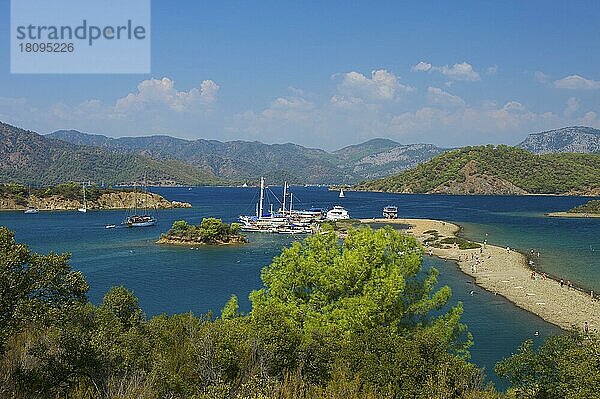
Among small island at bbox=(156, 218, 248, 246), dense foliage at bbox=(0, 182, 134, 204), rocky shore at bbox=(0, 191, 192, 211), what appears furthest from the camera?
dense foliage at bbox=(0, 182, 134, 204)

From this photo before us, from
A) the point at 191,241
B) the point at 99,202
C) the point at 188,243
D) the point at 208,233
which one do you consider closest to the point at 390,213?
the point at 208,233

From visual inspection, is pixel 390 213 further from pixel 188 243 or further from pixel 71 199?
pixel 71 199

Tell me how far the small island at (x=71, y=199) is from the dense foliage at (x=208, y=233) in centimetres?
5970

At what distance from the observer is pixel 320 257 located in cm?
2125

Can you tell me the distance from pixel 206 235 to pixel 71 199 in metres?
75.0

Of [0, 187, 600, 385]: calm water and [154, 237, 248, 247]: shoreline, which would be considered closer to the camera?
[0, 187, 600, 385]: calm water

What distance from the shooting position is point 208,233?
73.1m

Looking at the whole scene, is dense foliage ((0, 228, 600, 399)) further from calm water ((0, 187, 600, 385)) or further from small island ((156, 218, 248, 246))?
small island ((156, 218, 248, 246))

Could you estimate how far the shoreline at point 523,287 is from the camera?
37.3 meters

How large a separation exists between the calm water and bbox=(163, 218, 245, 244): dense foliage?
3.52 m

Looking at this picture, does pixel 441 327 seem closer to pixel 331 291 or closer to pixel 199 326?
pixel 331 291

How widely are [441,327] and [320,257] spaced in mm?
5152

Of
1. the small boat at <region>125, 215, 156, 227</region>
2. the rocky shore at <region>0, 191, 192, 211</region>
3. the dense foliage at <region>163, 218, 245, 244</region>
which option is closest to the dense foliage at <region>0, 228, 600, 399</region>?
the dense foliage at <region>163, 218, 245, 244</region>

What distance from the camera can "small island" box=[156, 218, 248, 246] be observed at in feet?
241
